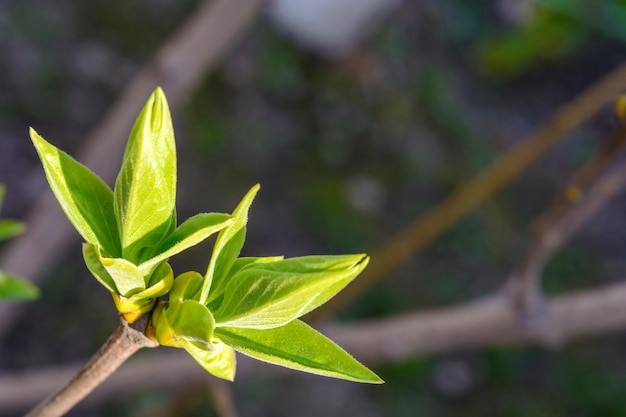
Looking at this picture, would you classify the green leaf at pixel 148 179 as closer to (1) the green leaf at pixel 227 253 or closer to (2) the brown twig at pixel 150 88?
(1) the green leaf at pixel 227 253

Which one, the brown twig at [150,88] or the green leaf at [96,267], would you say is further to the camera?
the brown twig at [150,88]

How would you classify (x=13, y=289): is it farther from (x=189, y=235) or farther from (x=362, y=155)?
(x=362, y=155)

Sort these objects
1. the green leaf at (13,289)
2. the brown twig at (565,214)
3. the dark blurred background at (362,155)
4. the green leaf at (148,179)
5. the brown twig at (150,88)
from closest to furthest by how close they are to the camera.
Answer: the green leaf at (148,179), the green leaf at (13,289), the brown twig at (565,214), the brown twig at (150,88), the dark blurred background at (362,155)

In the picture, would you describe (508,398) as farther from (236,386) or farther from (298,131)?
(298,131)

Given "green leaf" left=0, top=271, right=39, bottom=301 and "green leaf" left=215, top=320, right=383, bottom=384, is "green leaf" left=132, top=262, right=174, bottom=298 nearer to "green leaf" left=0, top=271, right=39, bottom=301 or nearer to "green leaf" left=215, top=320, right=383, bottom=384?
"green leaf" left=215, top=320, right=383, bottom=384

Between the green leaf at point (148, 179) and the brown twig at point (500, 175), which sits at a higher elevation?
the brown twig at point (500, 175)

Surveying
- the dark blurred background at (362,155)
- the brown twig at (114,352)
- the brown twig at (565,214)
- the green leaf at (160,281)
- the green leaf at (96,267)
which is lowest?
the brown twig at (114,352)

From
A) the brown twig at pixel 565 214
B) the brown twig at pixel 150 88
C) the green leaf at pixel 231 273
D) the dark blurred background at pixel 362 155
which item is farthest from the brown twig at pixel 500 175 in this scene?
the dark blurred background at pixel 362 155

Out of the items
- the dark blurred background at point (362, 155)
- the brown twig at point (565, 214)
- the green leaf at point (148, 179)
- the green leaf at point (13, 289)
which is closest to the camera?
the green leaf at point (148, 179)
